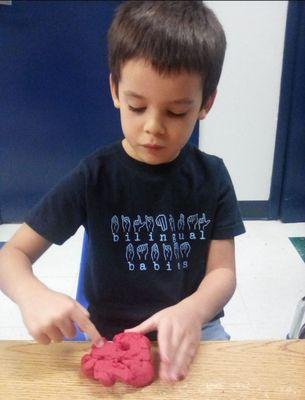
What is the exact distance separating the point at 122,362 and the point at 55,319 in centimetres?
8

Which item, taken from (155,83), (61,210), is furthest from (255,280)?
(155,83)

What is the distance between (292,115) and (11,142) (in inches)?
32.6

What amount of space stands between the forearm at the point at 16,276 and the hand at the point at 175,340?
12cm

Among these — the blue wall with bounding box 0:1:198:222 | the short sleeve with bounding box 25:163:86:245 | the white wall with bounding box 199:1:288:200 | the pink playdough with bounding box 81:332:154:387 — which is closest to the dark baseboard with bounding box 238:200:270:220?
the white wall with bounding box 199:1:288:200

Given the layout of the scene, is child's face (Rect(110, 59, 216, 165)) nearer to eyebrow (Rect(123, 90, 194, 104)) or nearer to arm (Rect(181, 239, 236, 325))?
eyebrow (Rect(123, 90, 194, 104))

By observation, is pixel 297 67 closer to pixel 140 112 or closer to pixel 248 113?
pixel 248 113

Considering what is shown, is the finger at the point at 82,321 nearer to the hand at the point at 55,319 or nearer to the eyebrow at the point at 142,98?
the hand at the point at 55,319

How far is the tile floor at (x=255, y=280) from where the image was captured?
45.6 inches

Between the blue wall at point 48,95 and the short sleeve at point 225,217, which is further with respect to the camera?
the blue wall at point 48,95

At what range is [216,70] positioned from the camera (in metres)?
0.48

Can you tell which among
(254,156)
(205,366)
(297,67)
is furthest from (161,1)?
(254,156)

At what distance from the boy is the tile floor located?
55 cm

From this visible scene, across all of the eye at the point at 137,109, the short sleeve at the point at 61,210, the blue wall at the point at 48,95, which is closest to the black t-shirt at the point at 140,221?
the short sleeve at the point at 61,210

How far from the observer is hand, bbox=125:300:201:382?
400 millimetres
